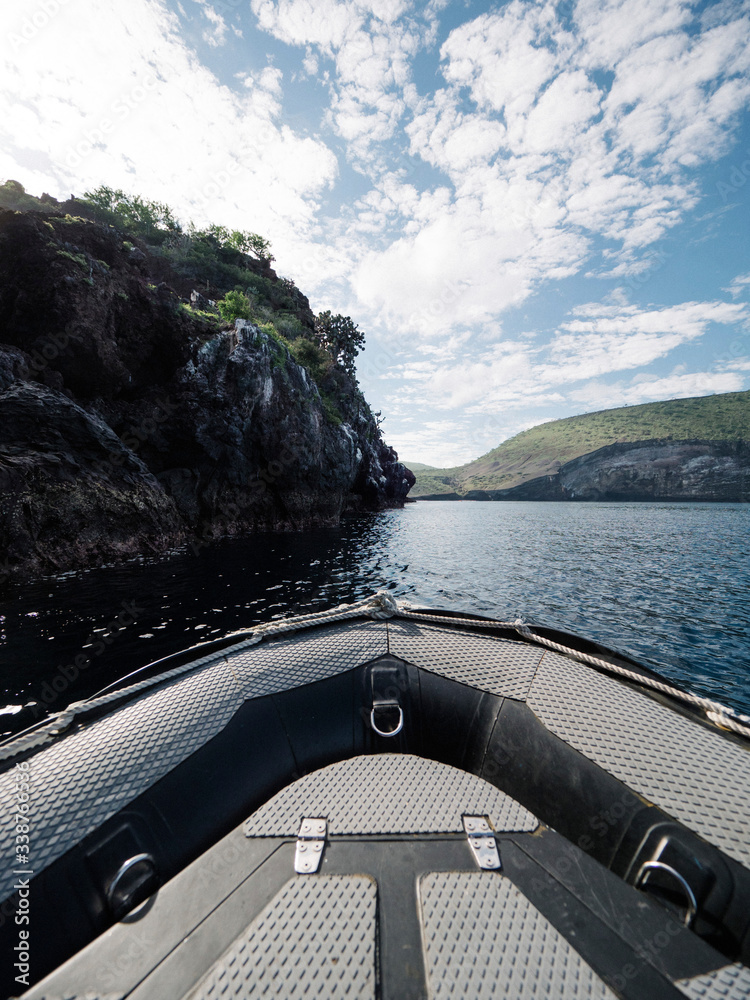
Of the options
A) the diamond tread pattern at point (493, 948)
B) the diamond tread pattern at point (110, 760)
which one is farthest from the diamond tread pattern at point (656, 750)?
the diamond tread pattern at point (110, 760)

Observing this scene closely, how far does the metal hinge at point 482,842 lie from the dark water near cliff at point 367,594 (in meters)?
5.55

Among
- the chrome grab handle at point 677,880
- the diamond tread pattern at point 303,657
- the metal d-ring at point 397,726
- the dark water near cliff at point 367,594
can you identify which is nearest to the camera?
the chrome grab handle at point 677,880

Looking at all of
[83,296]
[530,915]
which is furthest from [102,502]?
[530,915]

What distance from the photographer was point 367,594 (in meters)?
10.9

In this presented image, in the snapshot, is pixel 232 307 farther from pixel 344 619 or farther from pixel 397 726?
pixel 397 726

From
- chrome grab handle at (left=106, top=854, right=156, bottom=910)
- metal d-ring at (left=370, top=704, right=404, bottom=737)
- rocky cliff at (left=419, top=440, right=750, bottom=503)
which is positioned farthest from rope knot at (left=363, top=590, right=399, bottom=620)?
rocky cliff at (left=419, top=440, right=750, bottom=503)

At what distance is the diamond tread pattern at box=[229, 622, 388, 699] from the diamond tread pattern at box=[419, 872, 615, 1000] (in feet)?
5.47

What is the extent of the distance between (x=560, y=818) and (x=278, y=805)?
180 centimetres

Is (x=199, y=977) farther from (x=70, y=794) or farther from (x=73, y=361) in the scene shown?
(x=73, y=361)

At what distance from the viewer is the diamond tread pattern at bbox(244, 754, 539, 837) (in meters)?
2.11

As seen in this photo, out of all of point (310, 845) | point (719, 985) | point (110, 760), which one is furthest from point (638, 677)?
point (110, 760)

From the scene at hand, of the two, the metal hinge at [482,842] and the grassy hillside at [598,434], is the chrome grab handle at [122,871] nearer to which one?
the metal hinge at [482,842]

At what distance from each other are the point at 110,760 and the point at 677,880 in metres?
3.16

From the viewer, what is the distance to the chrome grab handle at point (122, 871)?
1812 mm
